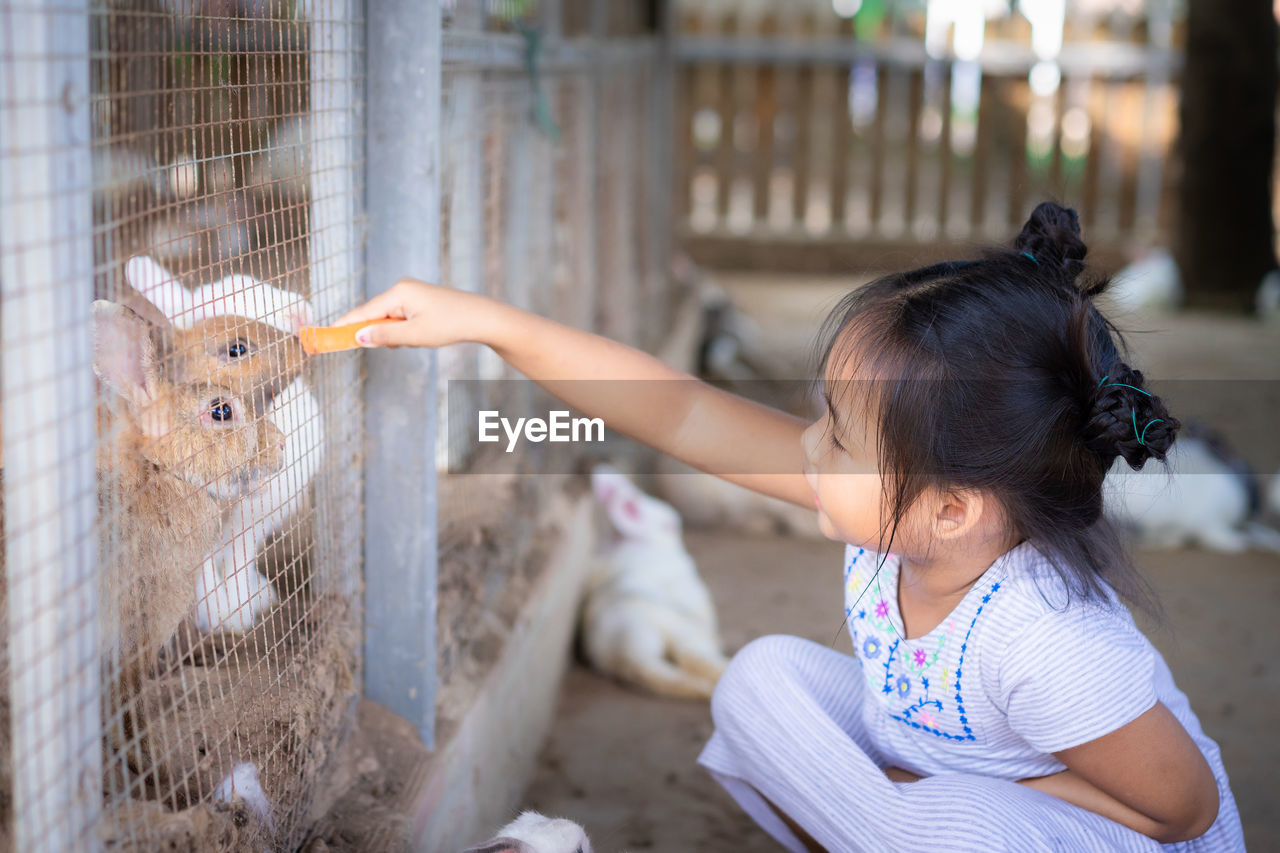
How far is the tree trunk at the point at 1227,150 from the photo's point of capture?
6762mm

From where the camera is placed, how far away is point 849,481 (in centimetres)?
148

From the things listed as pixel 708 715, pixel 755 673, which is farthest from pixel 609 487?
pixel 755 673

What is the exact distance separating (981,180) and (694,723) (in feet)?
23.1

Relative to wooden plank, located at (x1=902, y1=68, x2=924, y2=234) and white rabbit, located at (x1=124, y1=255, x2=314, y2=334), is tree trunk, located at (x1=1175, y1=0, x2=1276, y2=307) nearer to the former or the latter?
wooden plank, located at (x1=902, y1=68, x2=924, y2=234)

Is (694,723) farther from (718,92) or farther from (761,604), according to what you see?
(718,92)

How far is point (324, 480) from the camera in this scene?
158 cm

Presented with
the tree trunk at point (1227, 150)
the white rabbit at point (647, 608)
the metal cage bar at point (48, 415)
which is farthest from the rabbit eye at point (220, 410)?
the tree trunk at point (1227, 150)

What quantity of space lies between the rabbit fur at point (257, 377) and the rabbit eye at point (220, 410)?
26mm

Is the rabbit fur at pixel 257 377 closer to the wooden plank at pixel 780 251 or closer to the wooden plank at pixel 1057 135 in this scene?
the wooden plank at pixel 780 251

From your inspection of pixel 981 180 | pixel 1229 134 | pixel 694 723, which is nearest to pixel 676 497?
pixel 694 723

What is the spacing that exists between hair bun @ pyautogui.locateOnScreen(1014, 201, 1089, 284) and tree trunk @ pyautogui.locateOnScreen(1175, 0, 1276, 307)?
20.3ft

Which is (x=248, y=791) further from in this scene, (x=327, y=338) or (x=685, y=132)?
(x=685, y=132)

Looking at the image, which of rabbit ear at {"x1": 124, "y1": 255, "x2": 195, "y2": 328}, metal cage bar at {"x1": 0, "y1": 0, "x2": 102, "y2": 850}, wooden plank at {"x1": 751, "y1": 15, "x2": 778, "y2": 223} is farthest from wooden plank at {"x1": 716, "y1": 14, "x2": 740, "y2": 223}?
metal cage bar at {"x1": 0, "y1": 0, "x2": 102, "y2": 850}

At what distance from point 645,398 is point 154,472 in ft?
2.28
